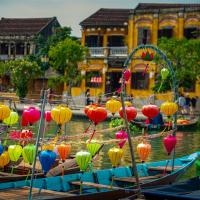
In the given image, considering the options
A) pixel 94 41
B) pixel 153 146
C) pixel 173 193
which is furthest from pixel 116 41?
pixel 173 193

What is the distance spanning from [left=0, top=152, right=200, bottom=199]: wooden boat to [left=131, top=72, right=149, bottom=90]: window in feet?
96.0

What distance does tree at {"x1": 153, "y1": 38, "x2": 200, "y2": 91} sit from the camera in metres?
37.0

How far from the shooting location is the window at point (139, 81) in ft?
148

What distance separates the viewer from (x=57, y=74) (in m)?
50.4

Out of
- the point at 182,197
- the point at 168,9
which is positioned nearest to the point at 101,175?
the point at 182,197

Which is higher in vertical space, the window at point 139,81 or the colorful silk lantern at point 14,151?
the window at point 139,81

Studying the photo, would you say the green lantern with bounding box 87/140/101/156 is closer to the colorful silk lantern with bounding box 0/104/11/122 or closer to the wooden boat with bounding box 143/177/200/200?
the colorful silk lantern with bounding box 0/104/11/122

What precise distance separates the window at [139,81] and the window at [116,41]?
3.70 m

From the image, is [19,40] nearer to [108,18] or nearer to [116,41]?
[108,18]

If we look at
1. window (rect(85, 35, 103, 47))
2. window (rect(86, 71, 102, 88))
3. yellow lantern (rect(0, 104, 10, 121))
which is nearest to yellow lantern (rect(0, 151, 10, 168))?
yellow lantern (rect(0, 104, 10, 121))

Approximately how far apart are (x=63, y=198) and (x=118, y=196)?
153cm

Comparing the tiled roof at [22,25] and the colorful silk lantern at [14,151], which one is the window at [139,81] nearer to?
the tiled roof at [22,25]

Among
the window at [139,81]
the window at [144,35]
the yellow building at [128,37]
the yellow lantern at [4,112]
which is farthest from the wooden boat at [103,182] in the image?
the window at [144,35]

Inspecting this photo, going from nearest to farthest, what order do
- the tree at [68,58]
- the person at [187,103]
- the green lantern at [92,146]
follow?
the green lantern at [92,146] → the person at [187,103] → the tree at [68,58]
